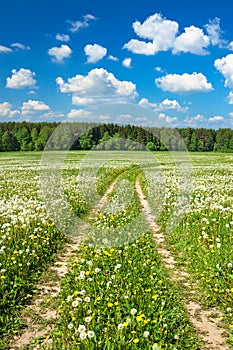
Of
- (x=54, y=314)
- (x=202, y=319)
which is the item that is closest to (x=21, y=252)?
(x=54, y=314)

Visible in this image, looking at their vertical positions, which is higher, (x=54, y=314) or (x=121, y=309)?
(x=121, y=309)

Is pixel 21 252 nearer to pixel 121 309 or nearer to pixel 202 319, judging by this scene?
pixel 121 309

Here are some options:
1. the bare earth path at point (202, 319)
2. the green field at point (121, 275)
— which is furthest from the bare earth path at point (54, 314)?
the green field at point (121, 275)

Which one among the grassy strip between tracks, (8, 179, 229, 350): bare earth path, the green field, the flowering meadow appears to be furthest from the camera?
the flowering meadow

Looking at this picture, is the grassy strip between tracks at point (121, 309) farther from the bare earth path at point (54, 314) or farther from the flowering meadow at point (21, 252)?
the flowering meadow at point (21, 252)

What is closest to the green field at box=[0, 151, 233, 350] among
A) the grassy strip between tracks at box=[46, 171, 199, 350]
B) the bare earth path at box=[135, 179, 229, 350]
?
the grassy strip between tracks at box=[46, 171, 199, 350]

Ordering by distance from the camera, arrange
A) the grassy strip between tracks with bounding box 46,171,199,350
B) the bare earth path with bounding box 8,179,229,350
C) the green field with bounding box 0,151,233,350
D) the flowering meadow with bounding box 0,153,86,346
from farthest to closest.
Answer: the flowering meadow with bounding box 0,153,86,346 < the bare earth path with bounding box 8,179,229,350 < the green field with bounding box 0,151,233,350 < the grassy strip between tracks with bounding box 46,171,199,350

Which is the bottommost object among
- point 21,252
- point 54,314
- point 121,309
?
point 54,314

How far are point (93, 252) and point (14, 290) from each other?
92.7 inches

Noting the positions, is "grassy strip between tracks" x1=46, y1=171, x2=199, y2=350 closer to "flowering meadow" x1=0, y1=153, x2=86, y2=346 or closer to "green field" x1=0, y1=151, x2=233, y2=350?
"green field" x1=0, y1=151, x2=233, y2=350

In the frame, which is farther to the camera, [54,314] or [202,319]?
[54,314]

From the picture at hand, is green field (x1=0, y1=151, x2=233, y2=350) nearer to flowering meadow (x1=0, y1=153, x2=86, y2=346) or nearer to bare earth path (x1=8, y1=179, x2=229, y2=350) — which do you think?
flowering meadow (x1=0, y1=153, x2=86, y2=346)

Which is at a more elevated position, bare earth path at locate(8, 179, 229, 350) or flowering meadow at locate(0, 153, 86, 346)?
flowering meadow at locate(0, 153, 86, 346)

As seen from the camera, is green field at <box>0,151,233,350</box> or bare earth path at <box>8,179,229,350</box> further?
bare earth path at <box>8,179,229,350</box>
